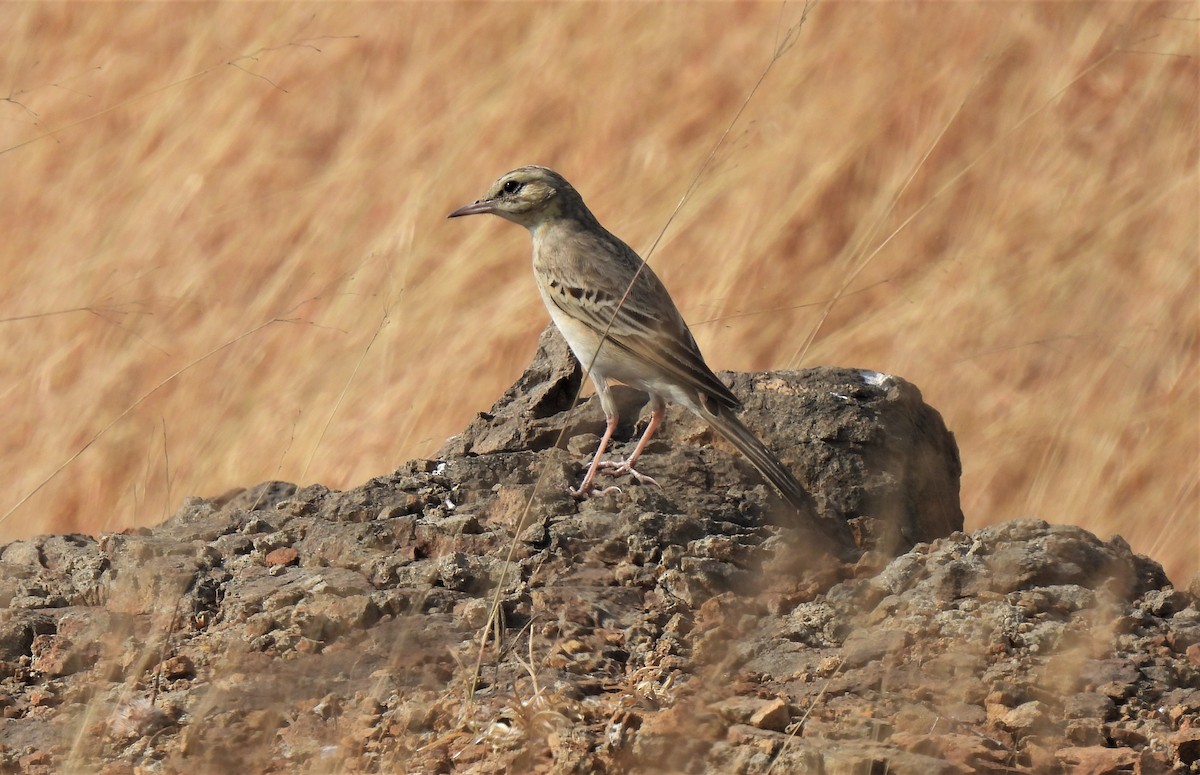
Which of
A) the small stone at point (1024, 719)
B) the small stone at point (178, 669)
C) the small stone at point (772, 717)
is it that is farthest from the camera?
the small stone at point (178, 669)

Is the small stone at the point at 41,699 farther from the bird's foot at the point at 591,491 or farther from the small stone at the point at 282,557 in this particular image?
the bird's foot at the point at 591,491

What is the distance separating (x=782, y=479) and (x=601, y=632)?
115cm

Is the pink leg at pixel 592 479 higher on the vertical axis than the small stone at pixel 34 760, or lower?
higher

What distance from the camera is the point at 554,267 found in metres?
6.93

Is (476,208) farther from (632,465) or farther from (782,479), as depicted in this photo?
(782,479)

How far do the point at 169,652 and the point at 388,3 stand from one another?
855cm

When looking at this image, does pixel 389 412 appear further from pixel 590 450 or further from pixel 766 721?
pixel 766 721

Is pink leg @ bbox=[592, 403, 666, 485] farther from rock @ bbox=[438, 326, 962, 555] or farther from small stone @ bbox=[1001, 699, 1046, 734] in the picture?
small stone @ bbox=[1001, 699, 1046, 734]

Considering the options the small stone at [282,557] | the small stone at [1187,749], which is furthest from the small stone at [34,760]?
the small stone at [1187,749]

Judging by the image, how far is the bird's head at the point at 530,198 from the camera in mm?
7223

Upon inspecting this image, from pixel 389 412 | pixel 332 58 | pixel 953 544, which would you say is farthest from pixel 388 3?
pixel 953 544

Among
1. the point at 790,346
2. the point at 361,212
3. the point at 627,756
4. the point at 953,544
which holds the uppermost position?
the point at 361,212

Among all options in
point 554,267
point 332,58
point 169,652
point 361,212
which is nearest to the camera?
point 169,652

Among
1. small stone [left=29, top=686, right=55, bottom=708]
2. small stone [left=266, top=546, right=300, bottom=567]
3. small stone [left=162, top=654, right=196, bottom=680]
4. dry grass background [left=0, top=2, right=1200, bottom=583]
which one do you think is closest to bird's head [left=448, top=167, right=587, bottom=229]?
dry grass background [left=0, top=2, right=1200, bottom=583]
